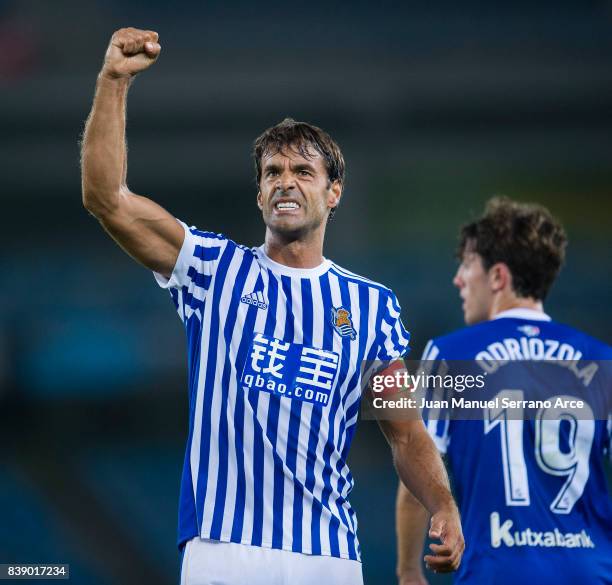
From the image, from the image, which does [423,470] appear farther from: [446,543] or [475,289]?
[475,289]

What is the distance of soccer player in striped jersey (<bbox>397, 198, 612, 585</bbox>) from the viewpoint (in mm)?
4242

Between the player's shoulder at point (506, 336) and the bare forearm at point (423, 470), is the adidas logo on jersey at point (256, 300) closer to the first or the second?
the bare forearm at point (423, 470)

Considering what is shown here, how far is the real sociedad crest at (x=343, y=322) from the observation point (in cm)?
354

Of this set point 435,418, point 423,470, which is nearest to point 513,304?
point 435,418

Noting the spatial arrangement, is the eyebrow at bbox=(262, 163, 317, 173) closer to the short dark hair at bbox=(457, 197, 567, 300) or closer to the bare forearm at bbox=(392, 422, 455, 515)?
the bare forearm at bbox=(392, 422, 455, 515)

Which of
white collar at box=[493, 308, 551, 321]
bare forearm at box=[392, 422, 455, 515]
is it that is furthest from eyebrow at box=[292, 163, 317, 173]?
white collar at box=[493, 308, 551, 321]

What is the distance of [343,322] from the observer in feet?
11.7

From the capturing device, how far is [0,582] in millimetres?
6152

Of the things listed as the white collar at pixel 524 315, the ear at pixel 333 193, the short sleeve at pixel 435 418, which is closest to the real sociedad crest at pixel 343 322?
the ear at pixel 333 193

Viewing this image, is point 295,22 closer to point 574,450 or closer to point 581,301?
point 581,301

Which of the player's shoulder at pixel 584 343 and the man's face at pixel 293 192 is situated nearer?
the man's face at pixel 293 192

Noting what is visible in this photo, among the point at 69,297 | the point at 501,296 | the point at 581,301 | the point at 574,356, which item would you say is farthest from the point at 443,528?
the point at 69,297

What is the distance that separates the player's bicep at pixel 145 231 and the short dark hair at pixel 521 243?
2.07 meters

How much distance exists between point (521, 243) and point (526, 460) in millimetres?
1143
